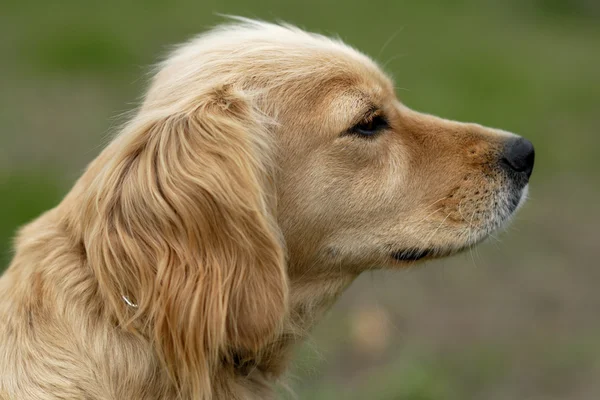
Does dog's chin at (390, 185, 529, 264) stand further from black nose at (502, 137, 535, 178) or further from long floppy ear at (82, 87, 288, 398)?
long floppy ear at (82, 87, 288, 398)

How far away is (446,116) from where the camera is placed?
10.2 metres

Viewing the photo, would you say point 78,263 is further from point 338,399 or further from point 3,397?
point 338,399

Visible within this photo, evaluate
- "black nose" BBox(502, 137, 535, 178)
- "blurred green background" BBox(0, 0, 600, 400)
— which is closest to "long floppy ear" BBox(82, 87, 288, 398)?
"blurred green background" BBox(0, 0, 600, 400)

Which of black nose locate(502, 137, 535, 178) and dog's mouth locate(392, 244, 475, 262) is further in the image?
black nose locate(502, 137, 535, 178)

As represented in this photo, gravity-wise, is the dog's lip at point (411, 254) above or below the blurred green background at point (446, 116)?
above

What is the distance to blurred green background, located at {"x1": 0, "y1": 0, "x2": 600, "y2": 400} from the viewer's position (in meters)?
5.98

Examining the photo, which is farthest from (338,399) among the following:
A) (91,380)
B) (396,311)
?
(91,380)

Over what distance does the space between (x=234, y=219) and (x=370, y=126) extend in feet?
2.82

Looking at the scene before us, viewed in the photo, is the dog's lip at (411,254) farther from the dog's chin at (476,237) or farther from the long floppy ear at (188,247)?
the long floppy ear at (188,247)

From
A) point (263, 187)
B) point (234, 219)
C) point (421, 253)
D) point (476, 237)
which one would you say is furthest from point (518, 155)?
point (234, 219)

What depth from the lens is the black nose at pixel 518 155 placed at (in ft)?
12.8

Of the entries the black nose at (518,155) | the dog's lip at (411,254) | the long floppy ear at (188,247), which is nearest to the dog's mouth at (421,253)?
the dog's lip at (411,254)

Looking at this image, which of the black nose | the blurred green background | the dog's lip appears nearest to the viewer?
the dog's lip

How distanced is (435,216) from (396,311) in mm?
3269
